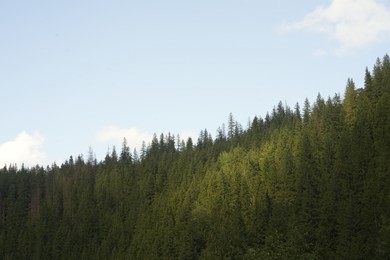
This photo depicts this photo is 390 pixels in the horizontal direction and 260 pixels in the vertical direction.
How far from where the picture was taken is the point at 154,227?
133 meters

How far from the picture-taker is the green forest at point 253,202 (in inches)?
3504

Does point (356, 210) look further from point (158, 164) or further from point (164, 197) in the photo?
point (158, 164)

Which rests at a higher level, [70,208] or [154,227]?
[70,208]

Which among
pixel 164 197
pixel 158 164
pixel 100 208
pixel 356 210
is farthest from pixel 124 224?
pixel 356 210

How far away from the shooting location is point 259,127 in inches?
7657

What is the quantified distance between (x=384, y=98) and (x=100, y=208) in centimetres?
10531

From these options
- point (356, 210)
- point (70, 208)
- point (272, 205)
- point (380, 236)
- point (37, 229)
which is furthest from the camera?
point (70, 208)

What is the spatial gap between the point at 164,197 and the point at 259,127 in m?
57.3

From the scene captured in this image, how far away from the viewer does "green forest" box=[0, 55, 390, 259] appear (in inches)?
3504

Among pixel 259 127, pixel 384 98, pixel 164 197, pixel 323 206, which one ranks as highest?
pixel 259 127

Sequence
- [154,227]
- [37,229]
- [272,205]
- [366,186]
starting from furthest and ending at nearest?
[37,229] → [154,227] → [272,205] → [366,186]

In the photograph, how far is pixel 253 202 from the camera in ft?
387

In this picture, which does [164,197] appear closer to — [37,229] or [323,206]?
[37,229]

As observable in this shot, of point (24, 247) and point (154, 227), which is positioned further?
point (24, 247)
